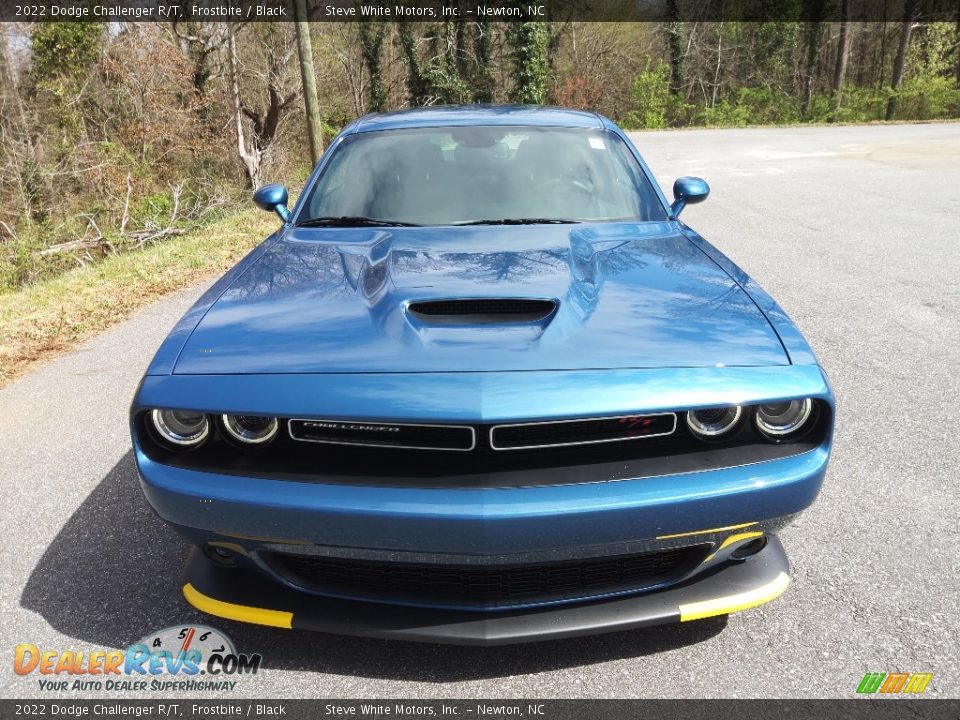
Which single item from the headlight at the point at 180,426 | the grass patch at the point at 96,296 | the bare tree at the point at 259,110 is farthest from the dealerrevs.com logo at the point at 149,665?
the bare tree at the point at 259,110

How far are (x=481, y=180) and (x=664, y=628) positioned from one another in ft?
6.43

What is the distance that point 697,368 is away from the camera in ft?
5.91

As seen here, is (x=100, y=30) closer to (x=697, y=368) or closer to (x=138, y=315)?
(x=138, y=315)

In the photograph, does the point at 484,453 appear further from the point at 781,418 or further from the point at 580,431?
the point at 781,418

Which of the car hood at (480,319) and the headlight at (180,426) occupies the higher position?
the car hood at (480,319)

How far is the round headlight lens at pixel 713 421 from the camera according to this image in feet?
6.13

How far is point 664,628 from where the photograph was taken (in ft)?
7.14

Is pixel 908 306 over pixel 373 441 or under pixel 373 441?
under

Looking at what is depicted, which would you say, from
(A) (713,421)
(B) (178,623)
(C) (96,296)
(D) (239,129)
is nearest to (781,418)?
(A) (713,421)

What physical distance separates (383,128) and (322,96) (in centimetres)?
2673

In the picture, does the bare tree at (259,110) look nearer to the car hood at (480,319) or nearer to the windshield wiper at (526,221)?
the windshield wiper at (526,221)

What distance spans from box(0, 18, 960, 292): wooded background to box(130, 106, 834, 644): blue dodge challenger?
10.7m

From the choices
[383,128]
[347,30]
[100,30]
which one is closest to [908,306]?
[383,128]

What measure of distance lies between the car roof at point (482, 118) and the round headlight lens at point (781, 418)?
2.08 metres
